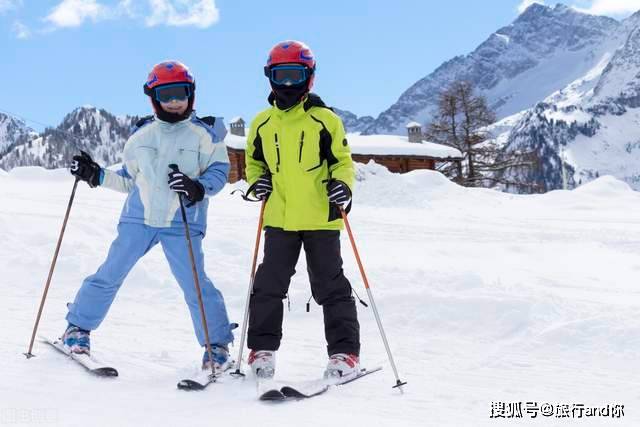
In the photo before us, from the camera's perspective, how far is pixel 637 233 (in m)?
11.8

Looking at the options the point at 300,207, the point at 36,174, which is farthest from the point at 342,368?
the point at 36,174

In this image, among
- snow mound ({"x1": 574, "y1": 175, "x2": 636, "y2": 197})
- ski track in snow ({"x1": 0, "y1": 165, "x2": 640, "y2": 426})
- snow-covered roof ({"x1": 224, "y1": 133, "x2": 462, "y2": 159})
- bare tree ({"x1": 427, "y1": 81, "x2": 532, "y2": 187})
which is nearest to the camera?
ski track in snow ({"x1": 0, "y1": 165, "x2": 640, "y2": 426})

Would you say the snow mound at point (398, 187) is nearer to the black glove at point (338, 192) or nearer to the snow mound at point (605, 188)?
the snow mound at point (605, 188)

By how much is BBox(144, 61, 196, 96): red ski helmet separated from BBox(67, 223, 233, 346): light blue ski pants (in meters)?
0.90

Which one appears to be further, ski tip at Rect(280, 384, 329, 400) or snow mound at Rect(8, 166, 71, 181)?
snow mound at Rect(8, 166, 71, 181)

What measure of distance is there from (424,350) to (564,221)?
1104 cm

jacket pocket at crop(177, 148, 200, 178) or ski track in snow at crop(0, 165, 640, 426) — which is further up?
jacket pocket at crop(177, 148, 200, 178)

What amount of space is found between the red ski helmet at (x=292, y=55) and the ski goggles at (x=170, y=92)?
1.80 ft

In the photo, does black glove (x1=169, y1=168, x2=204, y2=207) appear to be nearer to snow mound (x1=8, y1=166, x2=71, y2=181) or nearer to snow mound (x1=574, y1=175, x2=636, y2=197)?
snow mound (x1=574, y1=175, x2=636, y2=197)

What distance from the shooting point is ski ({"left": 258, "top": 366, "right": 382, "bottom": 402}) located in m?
3.25

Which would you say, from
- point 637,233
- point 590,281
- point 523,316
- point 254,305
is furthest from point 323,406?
point 637,233

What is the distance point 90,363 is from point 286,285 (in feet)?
4.08

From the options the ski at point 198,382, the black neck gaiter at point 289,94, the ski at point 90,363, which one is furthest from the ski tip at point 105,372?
the black neck gaiter at point 289,94

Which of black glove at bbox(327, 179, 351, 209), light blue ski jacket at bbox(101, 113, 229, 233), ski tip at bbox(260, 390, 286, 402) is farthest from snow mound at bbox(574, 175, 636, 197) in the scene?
ski tip at bbox(260, 390, 286, 402)
